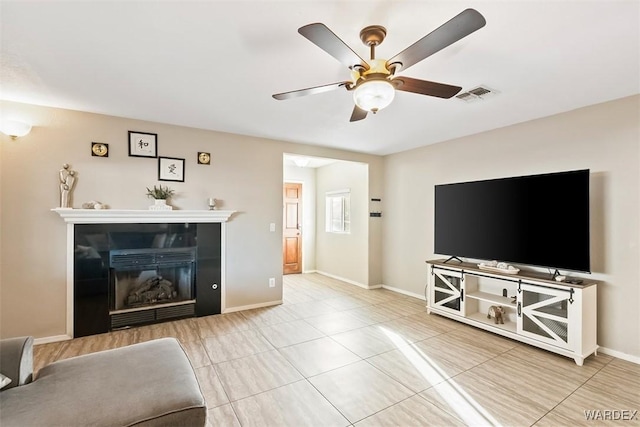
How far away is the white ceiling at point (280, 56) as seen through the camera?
1.63 meters

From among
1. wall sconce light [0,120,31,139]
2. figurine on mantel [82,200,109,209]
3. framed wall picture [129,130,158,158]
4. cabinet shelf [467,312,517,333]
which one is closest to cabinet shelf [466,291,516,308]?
cabinet shelf [467,312,517,333]

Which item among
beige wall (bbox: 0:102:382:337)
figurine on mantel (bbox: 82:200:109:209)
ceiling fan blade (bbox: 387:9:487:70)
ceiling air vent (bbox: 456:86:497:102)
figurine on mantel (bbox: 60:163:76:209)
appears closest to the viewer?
ceiling fan blade (bbox: 387:9:487:70)

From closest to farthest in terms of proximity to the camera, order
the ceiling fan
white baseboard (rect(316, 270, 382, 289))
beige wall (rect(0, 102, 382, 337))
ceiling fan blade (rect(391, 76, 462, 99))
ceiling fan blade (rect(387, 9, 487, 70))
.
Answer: ceiling fan blade (rect(387, 9, 487, 70)), the ceiling fan, ceiling fan blade (rect(391, 76, 462, 99)), beige wall (rect(0, 102, 382, 337)), white baseboard (rect(316, 270, 382, 289))

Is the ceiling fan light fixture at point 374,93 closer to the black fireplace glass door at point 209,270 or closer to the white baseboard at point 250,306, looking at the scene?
the black fireplace glass door at point 209,270

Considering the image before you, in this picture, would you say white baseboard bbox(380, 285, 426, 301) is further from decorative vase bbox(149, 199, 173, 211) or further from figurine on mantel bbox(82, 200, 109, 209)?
figurine on mantel bbox(82, 200, 109, 209)

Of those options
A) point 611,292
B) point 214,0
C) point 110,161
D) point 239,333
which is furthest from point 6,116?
point 611,292

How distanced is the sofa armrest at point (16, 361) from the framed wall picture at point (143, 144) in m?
2.40

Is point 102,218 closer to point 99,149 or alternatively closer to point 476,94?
point 99,149

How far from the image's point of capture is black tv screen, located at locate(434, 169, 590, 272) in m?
2.78

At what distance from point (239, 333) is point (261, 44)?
9.49 ft

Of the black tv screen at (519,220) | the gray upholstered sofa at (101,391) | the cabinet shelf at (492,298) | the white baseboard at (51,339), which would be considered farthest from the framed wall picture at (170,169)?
the cabinet shelf at (492,298)

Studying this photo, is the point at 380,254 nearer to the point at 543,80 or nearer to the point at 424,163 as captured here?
the point at 424,163

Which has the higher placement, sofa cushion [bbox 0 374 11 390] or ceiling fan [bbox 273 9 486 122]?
ceiling fan [bbox 273 9 486 122]

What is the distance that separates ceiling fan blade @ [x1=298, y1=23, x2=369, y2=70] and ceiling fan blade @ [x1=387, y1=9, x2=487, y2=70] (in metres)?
0.23
